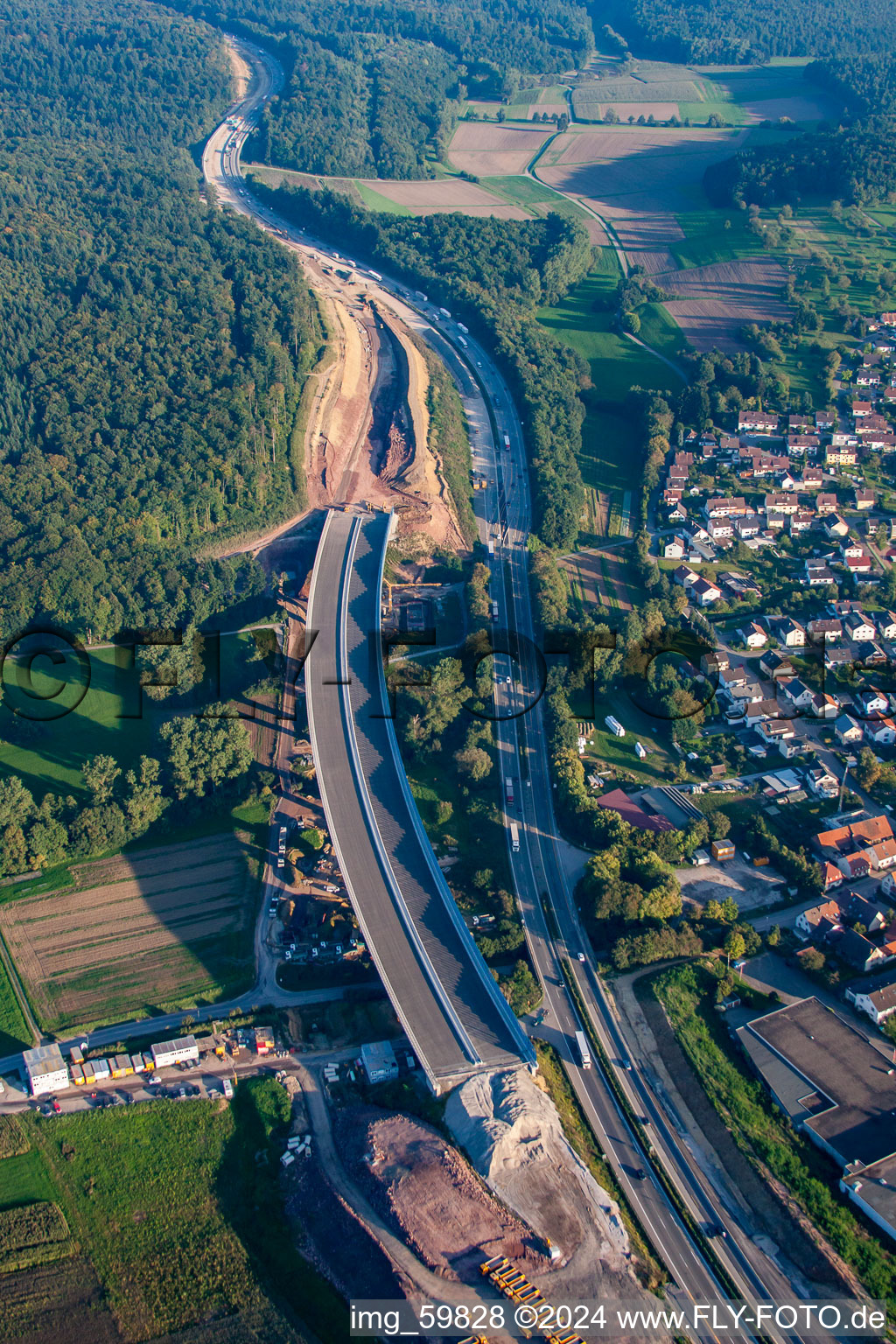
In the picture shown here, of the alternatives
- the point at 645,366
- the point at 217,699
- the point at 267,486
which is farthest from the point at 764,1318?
the point at 645,366

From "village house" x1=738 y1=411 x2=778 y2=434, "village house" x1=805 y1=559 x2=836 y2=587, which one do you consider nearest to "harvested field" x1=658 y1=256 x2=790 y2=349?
"village house" x1=738 y1=411 x2=778 y2=434

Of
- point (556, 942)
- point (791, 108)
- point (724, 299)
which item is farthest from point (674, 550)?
point (791, 108)

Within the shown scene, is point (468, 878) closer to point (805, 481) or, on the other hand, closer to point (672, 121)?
point (805, 481)

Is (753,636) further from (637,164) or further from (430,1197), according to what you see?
(637,164)

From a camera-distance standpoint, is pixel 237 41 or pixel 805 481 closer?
pixel 805 481

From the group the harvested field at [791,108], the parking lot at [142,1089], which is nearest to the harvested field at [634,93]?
the harvested field at [791,108]

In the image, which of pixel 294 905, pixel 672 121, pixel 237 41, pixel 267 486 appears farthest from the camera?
pixel 237 41
